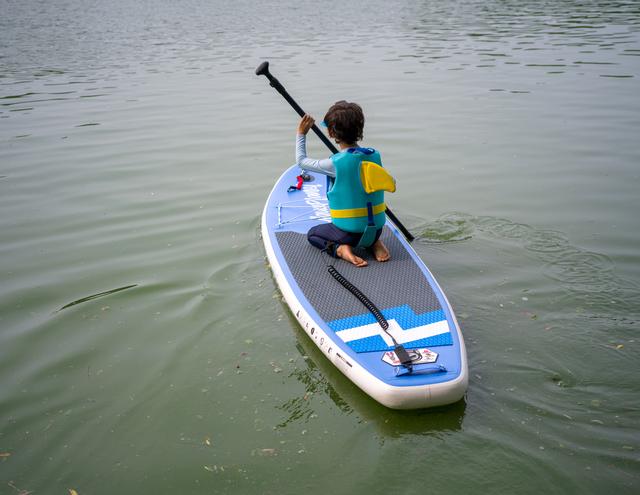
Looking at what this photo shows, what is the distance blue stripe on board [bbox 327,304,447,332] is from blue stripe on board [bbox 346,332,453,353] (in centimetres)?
16

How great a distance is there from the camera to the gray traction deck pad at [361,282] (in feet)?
13.7

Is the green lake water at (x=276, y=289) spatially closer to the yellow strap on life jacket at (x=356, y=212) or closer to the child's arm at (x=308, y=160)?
the yellow strap on life jacket at (x=356, y=212)

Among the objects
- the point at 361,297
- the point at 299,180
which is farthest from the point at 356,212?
the point at 299,180

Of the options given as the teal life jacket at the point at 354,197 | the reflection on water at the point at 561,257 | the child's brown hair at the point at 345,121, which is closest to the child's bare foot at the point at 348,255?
the teal life jacket at the point at 354,197

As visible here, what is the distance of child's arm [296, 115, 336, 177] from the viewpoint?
15.8 ft

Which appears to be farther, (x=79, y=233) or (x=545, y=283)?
(x=79, y=233)

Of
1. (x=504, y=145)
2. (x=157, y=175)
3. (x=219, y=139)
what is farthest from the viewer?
(x=219, y=139)

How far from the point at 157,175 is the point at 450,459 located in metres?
6.01

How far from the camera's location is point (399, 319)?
3.99 meters

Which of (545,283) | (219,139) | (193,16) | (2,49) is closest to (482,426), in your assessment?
(545,283)

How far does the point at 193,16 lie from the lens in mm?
23047

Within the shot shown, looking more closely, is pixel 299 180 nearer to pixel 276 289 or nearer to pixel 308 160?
pixel 308 160

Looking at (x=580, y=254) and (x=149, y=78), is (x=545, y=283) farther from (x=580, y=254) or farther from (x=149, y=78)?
(x=149, y=78)

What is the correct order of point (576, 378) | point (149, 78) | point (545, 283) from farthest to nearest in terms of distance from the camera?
point (149, 78), point (545, 283), point (576, 378)
